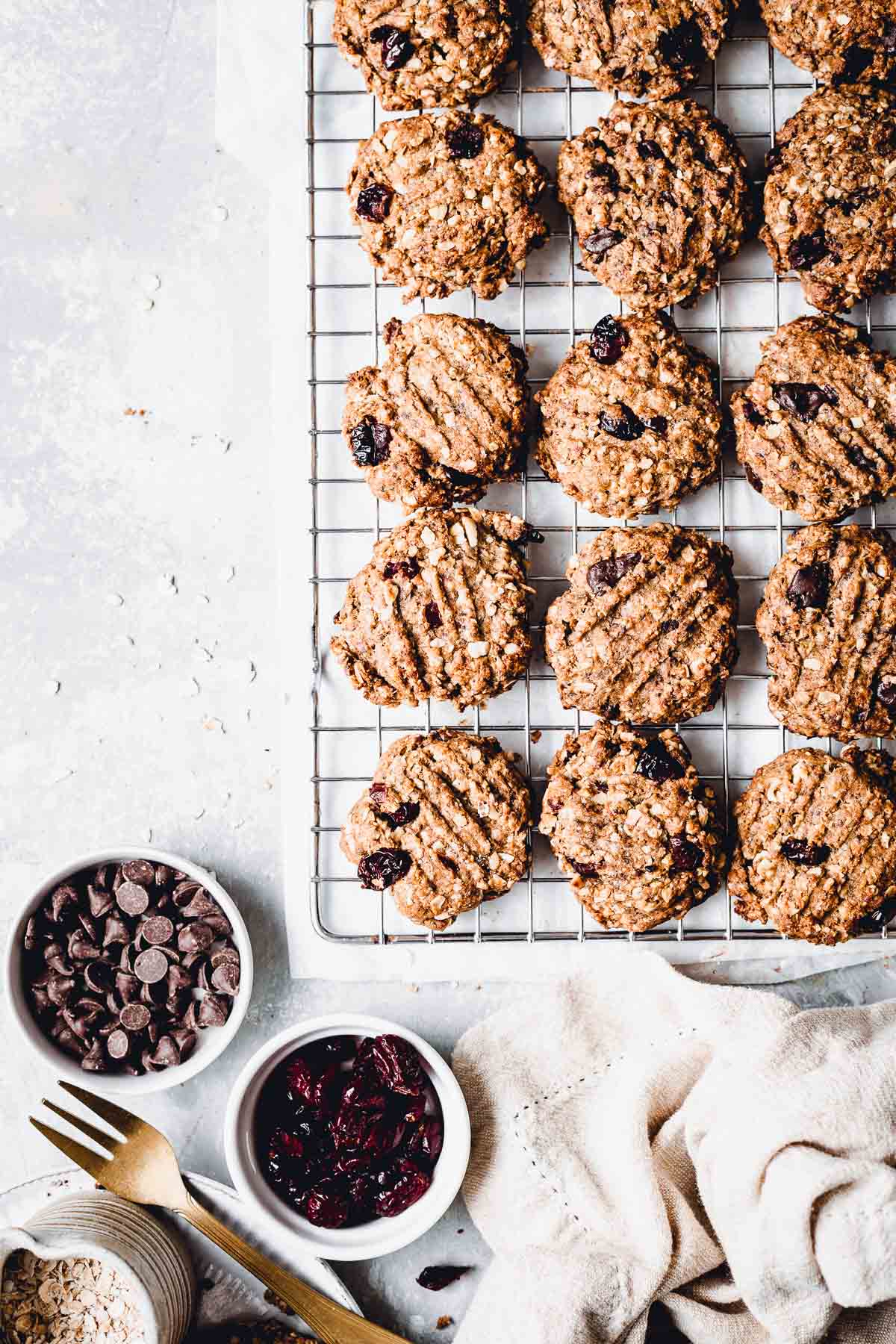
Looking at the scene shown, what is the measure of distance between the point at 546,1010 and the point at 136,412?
1.40 metres

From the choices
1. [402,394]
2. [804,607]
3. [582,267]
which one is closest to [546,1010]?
A: [804,607]

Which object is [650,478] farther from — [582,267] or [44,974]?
[44,974]

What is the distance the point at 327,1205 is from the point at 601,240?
5.72 feet

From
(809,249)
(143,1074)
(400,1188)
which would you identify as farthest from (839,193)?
(143,1074)

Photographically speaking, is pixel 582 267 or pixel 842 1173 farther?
pixel 582 267

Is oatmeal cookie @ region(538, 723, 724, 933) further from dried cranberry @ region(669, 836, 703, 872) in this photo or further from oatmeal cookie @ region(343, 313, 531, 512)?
oatmeal cookie @ region(343, 313, 531, 512)

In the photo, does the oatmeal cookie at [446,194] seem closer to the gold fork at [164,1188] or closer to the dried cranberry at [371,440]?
the dried cranberry at [371,440]

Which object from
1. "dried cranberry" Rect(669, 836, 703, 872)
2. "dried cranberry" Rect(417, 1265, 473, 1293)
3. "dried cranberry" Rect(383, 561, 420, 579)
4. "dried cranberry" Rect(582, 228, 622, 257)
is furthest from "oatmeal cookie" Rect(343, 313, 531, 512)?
"dried cranberry" Rect(417, 1265, 473, 1293)

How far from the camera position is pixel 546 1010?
6.91 ft

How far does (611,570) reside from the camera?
196 centimetres

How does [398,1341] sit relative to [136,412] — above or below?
below

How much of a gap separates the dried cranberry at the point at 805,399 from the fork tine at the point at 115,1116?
1.70 m

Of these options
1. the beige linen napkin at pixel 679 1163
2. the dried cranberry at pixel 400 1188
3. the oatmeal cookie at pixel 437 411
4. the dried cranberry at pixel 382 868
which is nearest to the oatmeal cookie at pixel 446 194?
the oatmeal cookie at pixel 437 411

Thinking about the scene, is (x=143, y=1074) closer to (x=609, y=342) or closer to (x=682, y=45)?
(x=609, y=342)
